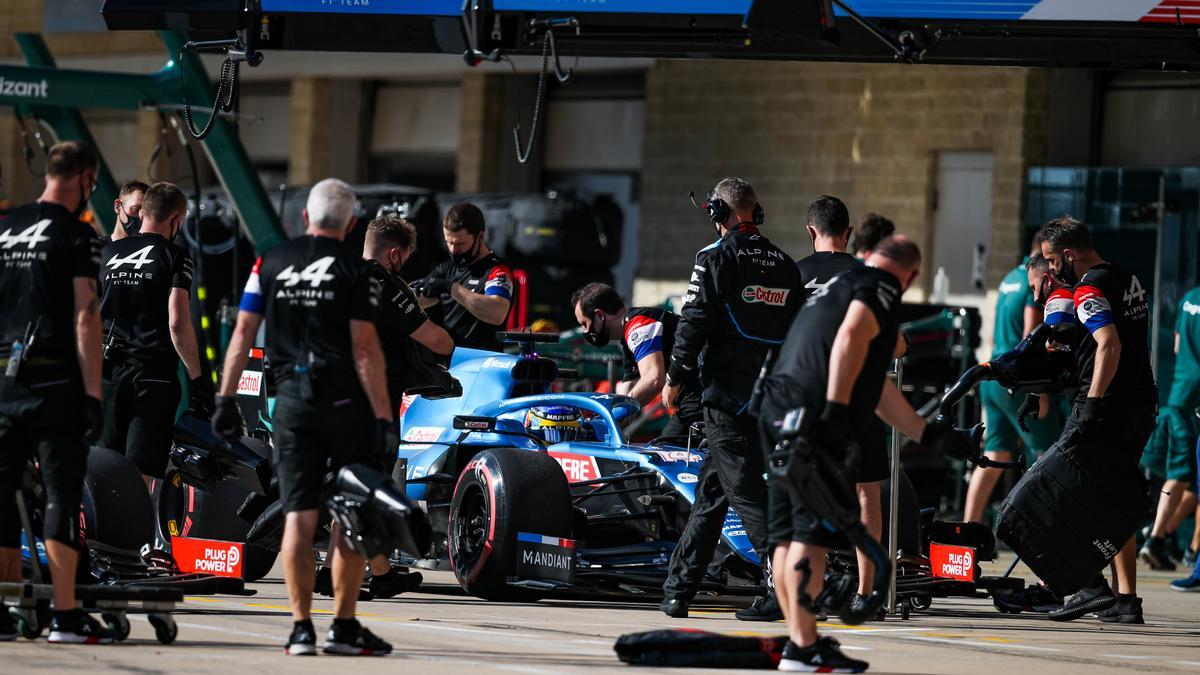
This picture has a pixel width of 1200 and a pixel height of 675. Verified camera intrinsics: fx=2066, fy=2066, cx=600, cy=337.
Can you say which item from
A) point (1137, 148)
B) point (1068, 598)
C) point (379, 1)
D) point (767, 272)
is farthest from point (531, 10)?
point (1137, 148)

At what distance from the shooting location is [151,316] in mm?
10297

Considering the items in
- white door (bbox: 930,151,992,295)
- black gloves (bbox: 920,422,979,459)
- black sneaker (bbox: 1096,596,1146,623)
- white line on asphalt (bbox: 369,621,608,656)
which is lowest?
white line on asphalt (bbox: 369,621,608,656)

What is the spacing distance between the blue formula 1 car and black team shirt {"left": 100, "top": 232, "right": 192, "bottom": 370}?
1413 mm

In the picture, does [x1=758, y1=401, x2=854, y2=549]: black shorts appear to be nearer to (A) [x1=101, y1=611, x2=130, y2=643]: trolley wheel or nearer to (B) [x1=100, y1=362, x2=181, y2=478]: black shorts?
(A) [x1=101, y1=611, x2=130, y2=643]: trolley wheel

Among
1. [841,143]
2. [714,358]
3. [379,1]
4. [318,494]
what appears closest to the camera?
[318,494]

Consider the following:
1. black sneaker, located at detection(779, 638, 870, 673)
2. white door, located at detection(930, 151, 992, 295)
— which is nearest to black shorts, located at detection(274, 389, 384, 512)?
black sneaker, located at detection(779, 638, 870, 673)

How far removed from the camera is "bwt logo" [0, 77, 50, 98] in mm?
14367

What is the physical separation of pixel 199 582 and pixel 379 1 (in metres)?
2.94

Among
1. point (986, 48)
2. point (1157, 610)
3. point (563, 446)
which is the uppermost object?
point (986, 48)

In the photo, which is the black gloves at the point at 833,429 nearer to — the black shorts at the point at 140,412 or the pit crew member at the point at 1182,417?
the black shorts at the point at 140,412

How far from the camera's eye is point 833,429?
293 inches

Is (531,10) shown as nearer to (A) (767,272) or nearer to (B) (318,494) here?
(A) (767,272)

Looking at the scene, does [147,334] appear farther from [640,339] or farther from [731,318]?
[731,318]

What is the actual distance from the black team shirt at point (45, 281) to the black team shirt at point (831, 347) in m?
2.68
